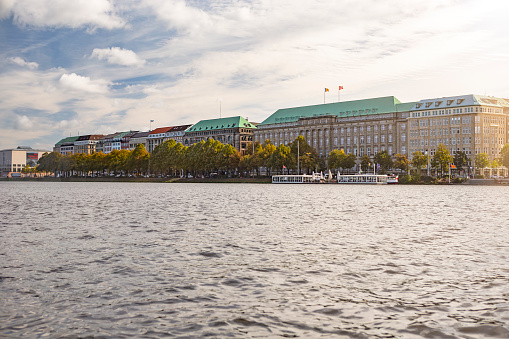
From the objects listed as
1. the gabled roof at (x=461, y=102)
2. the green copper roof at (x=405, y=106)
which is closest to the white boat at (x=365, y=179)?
the gabled roof at (x=461, y=102)

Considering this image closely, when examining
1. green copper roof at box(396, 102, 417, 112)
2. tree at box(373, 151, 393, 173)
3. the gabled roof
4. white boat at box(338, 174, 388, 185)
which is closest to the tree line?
tree at box(373, 151, 393, 173)

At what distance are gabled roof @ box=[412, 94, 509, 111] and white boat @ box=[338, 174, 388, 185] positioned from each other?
3566 cm

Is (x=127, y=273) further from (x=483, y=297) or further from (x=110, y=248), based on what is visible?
(x=483, y=297)

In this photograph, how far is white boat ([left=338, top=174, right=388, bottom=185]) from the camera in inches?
6024

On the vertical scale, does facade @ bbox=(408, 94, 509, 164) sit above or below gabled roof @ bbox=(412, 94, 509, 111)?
below

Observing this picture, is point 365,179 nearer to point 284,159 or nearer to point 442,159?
point 284,159

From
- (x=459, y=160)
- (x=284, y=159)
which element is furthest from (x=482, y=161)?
(x=284, y=159)

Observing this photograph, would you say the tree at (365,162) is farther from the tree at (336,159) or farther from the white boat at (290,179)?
the white boat at (290,179)

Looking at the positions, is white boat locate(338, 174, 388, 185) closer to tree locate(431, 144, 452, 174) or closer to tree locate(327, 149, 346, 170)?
tree locate(327, 149, 346, 170)

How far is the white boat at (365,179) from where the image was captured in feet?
502

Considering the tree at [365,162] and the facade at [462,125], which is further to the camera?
the tree at [365,162]

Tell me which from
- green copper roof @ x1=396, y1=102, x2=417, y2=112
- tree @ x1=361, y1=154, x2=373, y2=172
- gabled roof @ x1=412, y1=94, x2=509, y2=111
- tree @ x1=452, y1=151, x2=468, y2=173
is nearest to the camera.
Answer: tree @ x1=452, y1=151, x2=468, y2=173

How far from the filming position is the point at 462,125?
162375mm

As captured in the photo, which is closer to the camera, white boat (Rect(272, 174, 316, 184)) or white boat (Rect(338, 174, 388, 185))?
white boat (Rect(338, 174, 388, 185))
